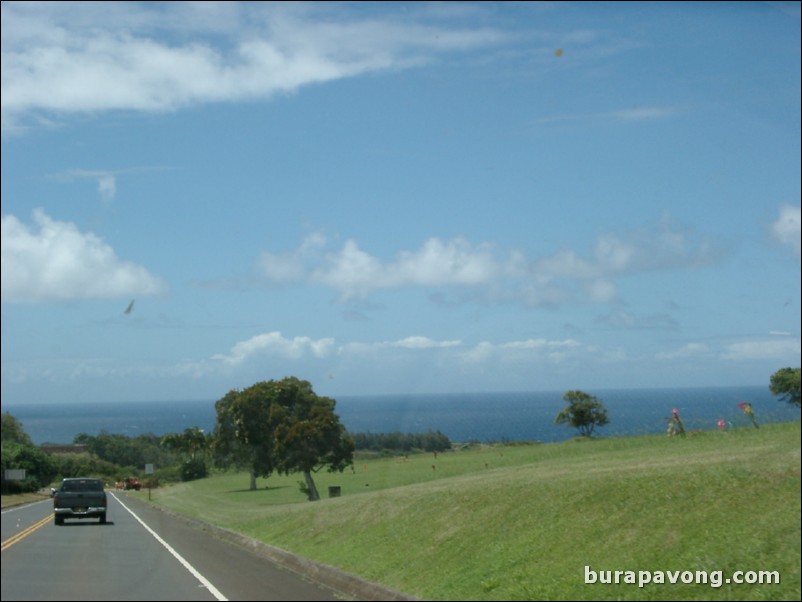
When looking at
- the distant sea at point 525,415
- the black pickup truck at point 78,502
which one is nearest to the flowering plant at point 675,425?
the distant sea at point 525,415

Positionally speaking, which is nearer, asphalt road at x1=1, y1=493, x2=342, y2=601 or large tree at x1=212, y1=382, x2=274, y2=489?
asphalt road at x1=1, y1=493, x2=342, y2=601

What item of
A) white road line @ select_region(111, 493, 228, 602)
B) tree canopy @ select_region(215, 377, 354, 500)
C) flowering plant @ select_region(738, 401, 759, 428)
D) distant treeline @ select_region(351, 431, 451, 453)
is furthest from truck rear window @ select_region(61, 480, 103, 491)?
flowering plant @ select_region(738, 401, 759, 428)

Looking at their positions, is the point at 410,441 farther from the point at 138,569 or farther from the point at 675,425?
the point at 138,569

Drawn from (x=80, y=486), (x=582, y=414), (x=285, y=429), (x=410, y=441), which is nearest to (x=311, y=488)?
(x=285, y=429)

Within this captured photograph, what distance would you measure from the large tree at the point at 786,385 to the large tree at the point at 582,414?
45.9 ft

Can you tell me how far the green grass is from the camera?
1096 centimetres

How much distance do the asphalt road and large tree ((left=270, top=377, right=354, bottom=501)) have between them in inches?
556

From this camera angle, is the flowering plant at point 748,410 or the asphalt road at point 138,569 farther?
the flowering plant at point 748,410

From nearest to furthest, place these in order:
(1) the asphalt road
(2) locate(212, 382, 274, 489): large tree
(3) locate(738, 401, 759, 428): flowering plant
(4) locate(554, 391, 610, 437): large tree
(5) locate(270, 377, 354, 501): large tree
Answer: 1. (1) the asphalt road
2. (3) locate(738, 401, 759, 428): flowering plant
3. (4) locate(554, 391, 610, 437): large tree
4. (5) locate(270, 377, 354, 501): large tree
5. (2) locate(212, 382, 274, 489): large tree

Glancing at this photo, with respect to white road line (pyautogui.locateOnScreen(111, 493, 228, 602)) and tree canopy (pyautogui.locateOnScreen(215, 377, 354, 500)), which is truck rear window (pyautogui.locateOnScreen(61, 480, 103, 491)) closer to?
white road line (pyautogui.locateOnScreen(111, 493, 228, 602))

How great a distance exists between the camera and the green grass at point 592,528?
1096 cm

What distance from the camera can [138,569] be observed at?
18344 millimetres

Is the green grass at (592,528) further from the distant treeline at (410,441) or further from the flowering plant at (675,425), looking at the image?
the distant treeline at (410,441)

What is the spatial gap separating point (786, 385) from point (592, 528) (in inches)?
695
